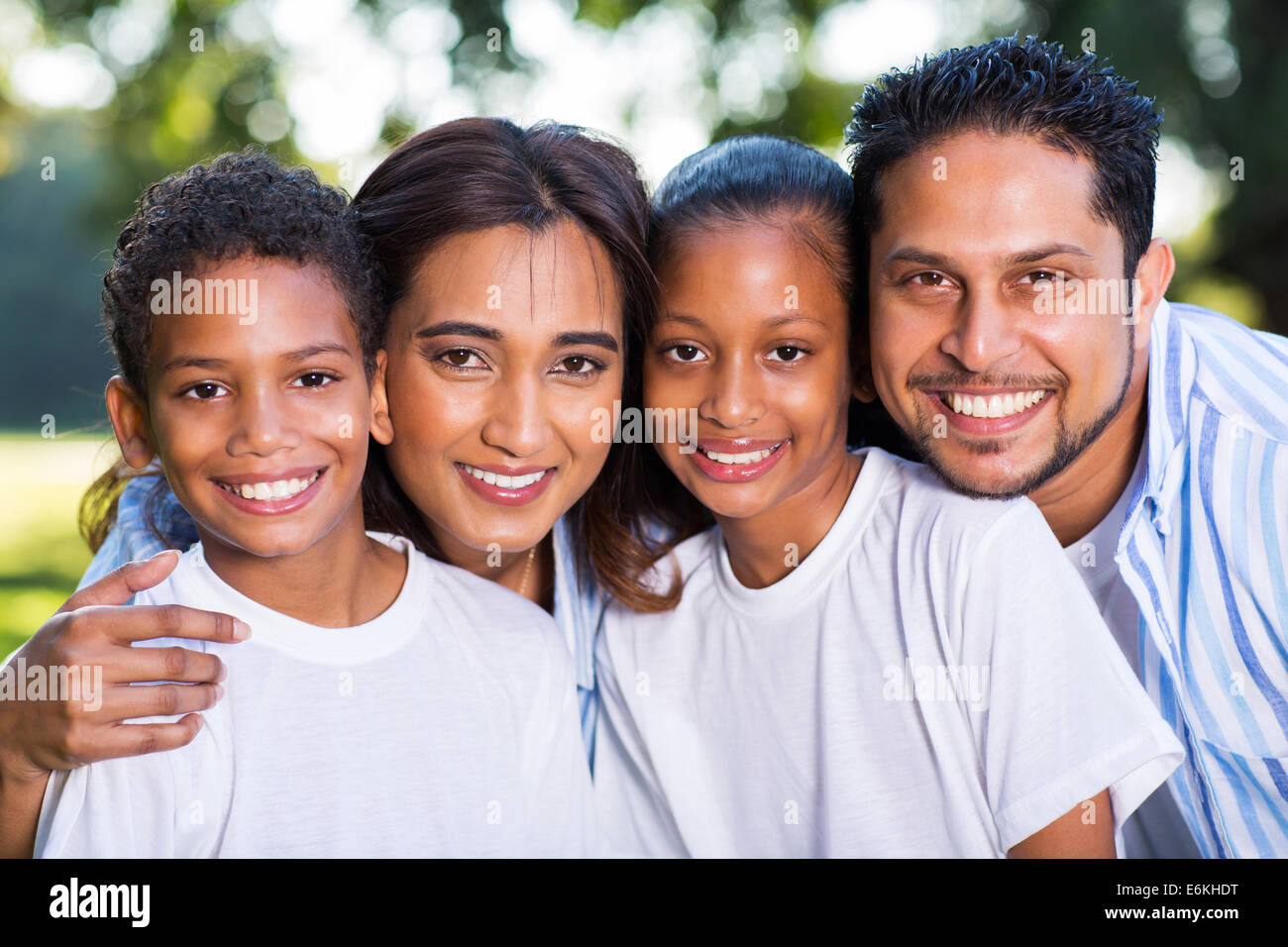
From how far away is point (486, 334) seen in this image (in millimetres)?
2150

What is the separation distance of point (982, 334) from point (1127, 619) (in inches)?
30.1

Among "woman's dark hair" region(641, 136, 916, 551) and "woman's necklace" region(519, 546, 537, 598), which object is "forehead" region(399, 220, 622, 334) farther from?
"woman's necklace" region(519, 546, 537, 598)

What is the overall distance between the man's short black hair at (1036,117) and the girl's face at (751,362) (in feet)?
0.86

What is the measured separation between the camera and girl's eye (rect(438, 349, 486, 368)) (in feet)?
7.21

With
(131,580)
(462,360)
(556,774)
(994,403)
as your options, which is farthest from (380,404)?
(994,403)

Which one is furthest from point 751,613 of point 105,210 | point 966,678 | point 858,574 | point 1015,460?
point 105,210

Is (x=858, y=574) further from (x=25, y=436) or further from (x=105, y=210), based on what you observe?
(x=25, y=436)

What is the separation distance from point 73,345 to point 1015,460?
2121cm

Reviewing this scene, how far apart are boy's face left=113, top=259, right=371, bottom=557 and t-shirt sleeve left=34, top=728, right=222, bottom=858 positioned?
41cm

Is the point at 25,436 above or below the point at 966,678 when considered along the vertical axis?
above

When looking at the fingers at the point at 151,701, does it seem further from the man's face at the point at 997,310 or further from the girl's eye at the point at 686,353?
the man's face at the point at 997,310

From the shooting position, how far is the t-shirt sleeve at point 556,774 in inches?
84.3

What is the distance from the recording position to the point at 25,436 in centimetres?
1541

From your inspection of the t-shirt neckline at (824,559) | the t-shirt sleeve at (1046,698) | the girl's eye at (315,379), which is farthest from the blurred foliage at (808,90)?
the t-shirt sleeve at (1046,698)
